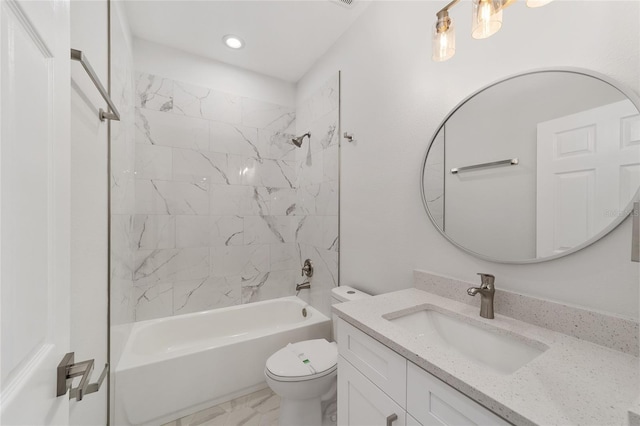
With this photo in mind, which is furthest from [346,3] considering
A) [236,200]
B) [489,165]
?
[236,200]

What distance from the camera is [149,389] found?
1.58m

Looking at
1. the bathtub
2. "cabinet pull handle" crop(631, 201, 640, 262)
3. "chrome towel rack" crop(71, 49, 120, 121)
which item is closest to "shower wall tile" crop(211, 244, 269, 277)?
the bathtub

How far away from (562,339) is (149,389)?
82.5 inches

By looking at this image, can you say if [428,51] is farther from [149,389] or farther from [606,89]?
[149,389]

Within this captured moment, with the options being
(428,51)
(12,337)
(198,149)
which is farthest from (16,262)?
(198,149)

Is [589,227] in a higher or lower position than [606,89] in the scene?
lower

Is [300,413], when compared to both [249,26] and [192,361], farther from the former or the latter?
[249,26]

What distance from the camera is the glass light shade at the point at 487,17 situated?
882mm

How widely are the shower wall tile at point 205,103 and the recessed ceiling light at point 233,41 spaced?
1.39 ft

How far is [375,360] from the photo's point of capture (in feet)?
3.05

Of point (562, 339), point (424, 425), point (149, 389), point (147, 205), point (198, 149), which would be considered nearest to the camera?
point (424, 425)

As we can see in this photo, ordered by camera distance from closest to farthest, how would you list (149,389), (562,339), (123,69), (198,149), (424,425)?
(424,425)
(562,339)
(149,389)
(123,69)
(198,149)

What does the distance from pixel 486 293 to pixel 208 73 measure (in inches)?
108

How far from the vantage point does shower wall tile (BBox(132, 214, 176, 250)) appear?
2.14 m
